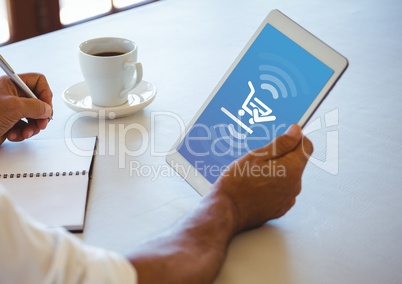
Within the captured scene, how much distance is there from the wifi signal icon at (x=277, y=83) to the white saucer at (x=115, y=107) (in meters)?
0.31

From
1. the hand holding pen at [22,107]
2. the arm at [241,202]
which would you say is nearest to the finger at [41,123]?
the hand holding pen at [22,107]

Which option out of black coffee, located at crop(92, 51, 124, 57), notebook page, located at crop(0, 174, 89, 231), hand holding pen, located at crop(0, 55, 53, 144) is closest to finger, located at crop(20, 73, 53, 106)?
hand holding pen, located at crop(0, 55, 53, 144)

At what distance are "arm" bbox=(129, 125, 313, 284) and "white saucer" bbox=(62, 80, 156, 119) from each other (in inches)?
14.0

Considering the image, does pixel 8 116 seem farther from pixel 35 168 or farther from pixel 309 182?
pixel 309 182

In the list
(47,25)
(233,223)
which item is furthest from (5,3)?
(233,223)

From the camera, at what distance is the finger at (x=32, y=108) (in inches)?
43.5

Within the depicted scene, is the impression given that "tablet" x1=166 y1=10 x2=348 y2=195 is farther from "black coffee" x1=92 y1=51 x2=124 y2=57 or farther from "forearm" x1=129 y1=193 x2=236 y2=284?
"black coffee" x1=92 y1=51 x2=124 y2=57

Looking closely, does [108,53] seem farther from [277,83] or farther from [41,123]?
[277,83]

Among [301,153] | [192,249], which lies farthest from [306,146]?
[192,249]

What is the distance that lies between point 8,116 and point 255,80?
437mm

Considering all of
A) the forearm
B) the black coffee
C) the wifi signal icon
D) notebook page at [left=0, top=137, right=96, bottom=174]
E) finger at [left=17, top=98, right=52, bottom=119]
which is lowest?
notebook page at [left=0, top=137, right=96, bottom=174]

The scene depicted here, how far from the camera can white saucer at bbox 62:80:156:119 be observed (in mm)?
1189

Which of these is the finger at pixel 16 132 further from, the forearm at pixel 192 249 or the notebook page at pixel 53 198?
the forearm at pixel 192 249

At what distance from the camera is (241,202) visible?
2.91 feet
